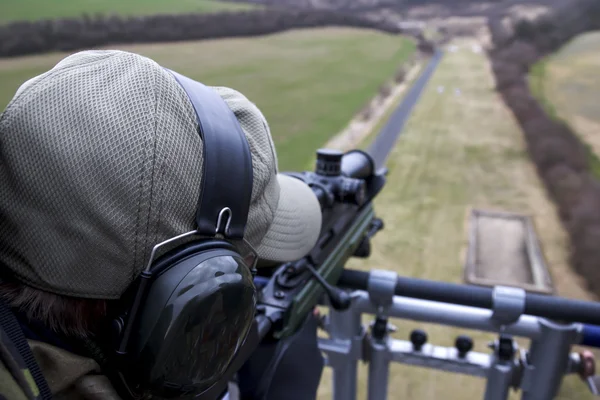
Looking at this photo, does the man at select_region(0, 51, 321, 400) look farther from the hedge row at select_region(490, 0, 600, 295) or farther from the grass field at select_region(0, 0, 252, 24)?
the hedge row at select_region(490, 0, 600, 295)

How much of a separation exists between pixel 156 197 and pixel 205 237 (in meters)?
0.07

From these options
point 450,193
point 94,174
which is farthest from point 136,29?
point 450,193

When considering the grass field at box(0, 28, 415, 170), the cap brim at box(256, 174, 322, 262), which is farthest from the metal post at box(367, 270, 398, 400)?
the grass field at box(0, 28, 415, 170)

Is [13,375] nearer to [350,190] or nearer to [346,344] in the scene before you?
[350,190]

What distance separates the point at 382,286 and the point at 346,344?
0.24m

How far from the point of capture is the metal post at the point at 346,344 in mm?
1102

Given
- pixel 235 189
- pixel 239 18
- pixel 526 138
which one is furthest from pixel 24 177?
pixel 526 138

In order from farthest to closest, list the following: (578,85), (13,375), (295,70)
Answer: (578,85), (295,70), (13,375)

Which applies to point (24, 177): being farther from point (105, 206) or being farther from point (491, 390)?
point (491, 390)

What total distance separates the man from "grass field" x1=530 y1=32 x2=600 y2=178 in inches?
75.1

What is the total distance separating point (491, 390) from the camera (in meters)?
1.03

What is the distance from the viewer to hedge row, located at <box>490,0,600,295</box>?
174cm

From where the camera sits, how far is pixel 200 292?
444 millimetres

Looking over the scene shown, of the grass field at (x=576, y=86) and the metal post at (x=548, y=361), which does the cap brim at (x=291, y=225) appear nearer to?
the metal post at (x=548, y=361)
